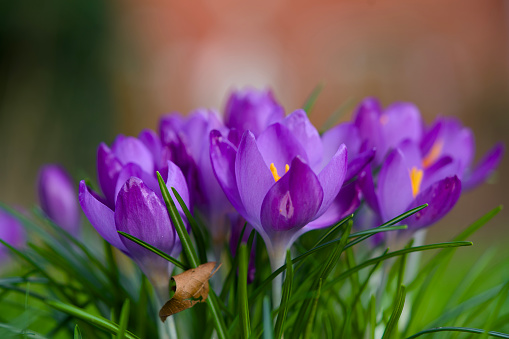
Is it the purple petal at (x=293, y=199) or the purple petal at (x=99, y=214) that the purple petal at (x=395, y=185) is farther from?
the purple petal at (x=99, y=214)

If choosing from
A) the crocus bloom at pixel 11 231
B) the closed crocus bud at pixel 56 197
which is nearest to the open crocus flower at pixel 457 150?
the closed crocus bud at pixel 56 197

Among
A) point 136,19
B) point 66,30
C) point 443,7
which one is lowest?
point 66,30

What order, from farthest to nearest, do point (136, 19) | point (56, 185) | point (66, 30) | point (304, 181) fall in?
point (136, 19), point (66, 30), point (56, 185), point (304, 181)

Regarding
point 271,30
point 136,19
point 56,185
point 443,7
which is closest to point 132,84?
point 136,19

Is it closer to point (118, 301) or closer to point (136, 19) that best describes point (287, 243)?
point (118, 301)

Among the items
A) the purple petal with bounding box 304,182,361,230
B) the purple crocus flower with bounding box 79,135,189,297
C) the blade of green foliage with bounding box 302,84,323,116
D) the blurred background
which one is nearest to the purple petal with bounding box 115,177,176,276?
the purple crocus flower with bounding box 79,135,189,297

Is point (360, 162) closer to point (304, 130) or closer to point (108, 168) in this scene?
point (304, 130)

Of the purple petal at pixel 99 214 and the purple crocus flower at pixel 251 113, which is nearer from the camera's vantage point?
the purple petal at pixel 99 214

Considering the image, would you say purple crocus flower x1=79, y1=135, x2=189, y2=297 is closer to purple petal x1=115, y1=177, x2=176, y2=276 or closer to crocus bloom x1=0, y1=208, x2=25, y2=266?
purple petal x1=115, y1=177, x2=176, y2=276
